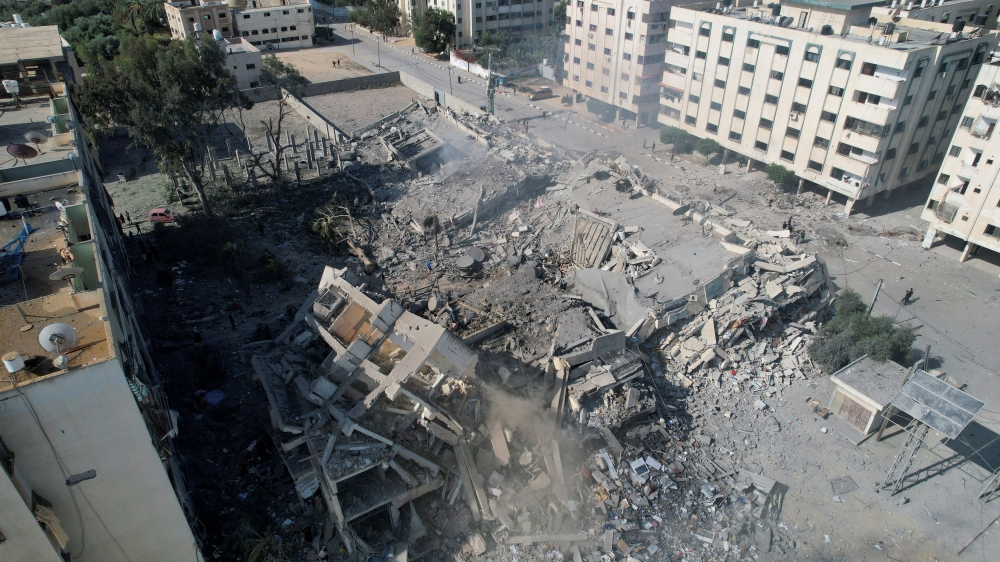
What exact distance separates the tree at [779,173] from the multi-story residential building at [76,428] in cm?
2781

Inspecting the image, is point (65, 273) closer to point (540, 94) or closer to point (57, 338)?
point (57, 338)

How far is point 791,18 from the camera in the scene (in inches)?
1149

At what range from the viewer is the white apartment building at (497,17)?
54219 mm

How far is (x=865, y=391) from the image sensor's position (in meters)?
15.9

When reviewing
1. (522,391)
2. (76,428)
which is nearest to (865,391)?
(522,391)

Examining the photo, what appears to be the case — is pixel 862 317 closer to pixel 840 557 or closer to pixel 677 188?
pixel 840 557

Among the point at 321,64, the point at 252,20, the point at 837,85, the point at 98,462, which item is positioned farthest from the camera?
the point at 252,20

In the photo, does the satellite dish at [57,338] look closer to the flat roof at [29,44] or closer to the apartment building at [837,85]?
the flat roof at [29,44]

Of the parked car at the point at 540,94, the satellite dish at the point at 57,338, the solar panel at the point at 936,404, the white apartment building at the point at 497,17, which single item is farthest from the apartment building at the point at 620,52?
the satellite dish at the point at 57,338

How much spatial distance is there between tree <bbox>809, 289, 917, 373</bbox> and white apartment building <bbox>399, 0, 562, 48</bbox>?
42943 millimetres

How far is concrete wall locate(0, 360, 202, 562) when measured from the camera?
910cm

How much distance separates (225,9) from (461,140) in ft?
123

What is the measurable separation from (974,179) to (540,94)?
2696 cm

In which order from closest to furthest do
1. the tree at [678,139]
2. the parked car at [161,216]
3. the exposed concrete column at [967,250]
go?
the exposed concrete column at [967,250] → the parked car at [161,216] → the tree at [678,139]
